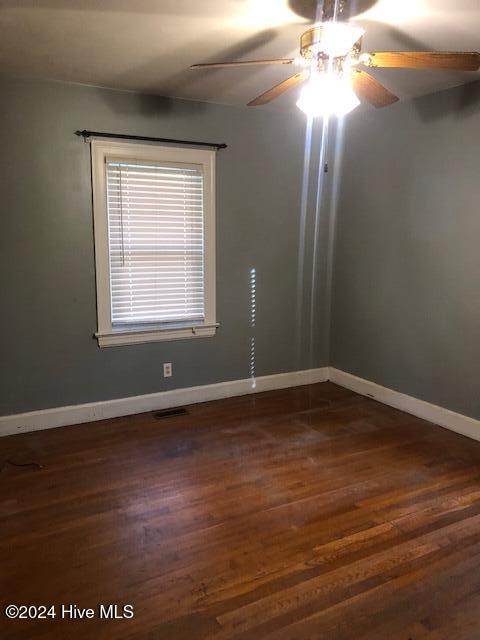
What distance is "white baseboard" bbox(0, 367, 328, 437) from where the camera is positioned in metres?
3.35

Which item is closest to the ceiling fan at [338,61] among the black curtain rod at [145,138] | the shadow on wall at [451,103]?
the shadow on wall at [451,103]

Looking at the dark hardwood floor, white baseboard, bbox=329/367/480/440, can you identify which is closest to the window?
the dark hardwood floor

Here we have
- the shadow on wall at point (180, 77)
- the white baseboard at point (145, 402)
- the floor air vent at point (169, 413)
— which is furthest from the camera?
the floor air vent at point (169, 413)

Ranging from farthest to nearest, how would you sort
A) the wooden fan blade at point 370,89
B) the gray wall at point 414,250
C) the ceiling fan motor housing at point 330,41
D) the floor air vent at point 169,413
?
the floor air vent at point 169,413 < the gray wall at point 414,250 < the wooden fan blade at point 370,89 < the ceiling fan motor housing at point 330,41

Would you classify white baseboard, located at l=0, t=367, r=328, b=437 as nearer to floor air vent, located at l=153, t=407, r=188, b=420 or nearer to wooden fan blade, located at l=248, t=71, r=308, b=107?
floor air vent, located at l=153, t=407, r=188, b=420

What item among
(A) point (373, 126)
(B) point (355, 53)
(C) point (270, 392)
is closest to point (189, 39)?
(B) point (355, 53)

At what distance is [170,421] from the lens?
358 cm

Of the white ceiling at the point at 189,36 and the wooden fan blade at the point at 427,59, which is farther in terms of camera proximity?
the white ceiling at the point at 189,36

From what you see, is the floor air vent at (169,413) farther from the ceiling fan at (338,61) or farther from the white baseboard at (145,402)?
the ceiling fan at (338,61)

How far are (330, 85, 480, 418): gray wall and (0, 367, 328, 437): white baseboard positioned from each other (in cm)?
57

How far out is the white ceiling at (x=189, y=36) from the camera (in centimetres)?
213

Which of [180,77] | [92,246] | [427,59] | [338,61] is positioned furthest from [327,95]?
[92,246]

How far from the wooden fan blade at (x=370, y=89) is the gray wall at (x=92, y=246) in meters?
1.50

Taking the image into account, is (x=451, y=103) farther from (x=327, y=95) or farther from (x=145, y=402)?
(x=145, y=402)
